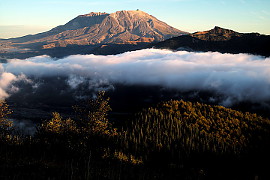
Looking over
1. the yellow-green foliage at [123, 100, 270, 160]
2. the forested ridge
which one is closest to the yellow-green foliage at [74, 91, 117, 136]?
the forested ridge

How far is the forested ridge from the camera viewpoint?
202 ft

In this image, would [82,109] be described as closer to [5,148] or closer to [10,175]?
[5,148]

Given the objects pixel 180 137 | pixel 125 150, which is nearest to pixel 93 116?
pixel 125 150

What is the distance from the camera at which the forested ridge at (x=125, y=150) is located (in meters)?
61.6

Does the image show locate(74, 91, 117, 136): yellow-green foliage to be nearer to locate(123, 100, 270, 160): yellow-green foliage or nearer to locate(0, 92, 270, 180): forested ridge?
locate(0, 92, 270, 180): forested ridge

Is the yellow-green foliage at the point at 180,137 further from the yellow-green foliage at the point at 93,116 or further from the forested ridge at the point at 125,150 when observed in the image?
the yellow-green foliage at the point at 93,116

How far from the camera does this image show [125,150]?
130 metres

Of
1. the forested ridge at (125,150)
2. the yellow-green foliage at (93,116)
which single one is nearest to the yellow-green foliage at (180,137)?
the forested ridge at (125,150)

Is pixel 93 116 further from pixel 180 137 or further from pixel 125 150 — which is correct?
pixel 180 137

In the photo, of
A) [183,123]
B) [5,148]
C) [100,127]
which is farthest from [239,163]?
[5,148]

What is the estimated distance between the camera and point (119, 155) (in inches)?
4309

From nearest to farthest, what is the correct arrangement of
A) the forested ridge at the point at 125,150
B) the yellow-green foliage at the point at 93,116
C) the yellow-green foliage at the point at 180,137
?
the forested ridge at the point at 125,150 → the yellow-green foliage at the point at 93,116 → the yellow-green foliage at the point at 180,137

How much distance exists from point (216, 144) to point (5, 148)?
131790 mm

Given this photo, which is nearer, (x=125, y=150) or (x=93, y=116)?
(x=93, y=116)
